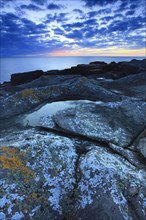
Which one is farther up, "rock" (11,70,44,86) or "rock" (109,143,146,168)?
"rock" (11,70,44,86)

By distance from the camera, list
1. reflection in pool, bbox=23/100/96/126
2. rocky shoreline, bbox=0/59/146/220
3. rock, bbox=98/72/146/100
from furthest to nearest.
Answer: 1. rock, bbox=98/72/146/100
2. reflection in pool, bbox=23/100/96/126
3. rocky shoreline, bbox=0/59/146/220

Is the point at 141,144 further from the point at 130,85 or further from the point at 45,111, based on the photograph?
the point at 130,85

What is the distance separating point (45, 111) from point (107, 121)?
3955 millimetres

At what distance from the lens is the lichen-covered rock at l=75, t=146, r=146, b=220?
4598 millimetres

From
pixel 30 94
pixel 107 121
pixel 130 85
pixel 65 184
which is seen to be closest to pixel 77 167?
pixel 65 184

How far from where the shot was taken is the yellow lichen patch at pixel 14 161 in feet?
17.5

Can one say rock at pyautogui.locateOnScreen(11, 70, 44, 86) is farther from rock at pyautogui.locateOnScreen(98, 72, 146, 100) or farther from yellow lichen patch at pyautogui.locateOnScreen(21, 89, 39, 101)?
yellow lichen patch at pyautogui.locateOnScreen(21, 89, 39, 101)

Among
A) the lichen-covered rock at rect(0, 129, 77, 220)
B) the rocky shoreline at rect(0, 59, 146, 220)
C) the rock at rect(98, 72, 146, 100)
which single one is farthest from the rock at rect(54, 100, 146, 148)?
the rock at rect(98, 72, 146, 100)

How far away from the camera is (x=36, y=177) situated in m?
5.30

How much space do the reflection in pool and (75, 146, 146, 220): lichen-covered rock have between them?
424 centimetres

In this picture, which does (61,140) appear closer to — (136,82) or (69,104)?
(69,104)

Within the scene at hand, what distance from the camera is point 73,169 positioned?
224 inches

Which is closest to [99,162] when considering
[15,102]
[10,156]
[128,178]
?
[128,178]

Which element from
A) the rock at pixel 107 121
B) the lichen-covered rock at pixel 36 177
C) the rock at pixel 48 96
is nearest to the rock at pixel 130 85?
the rock at pixel 48 96
